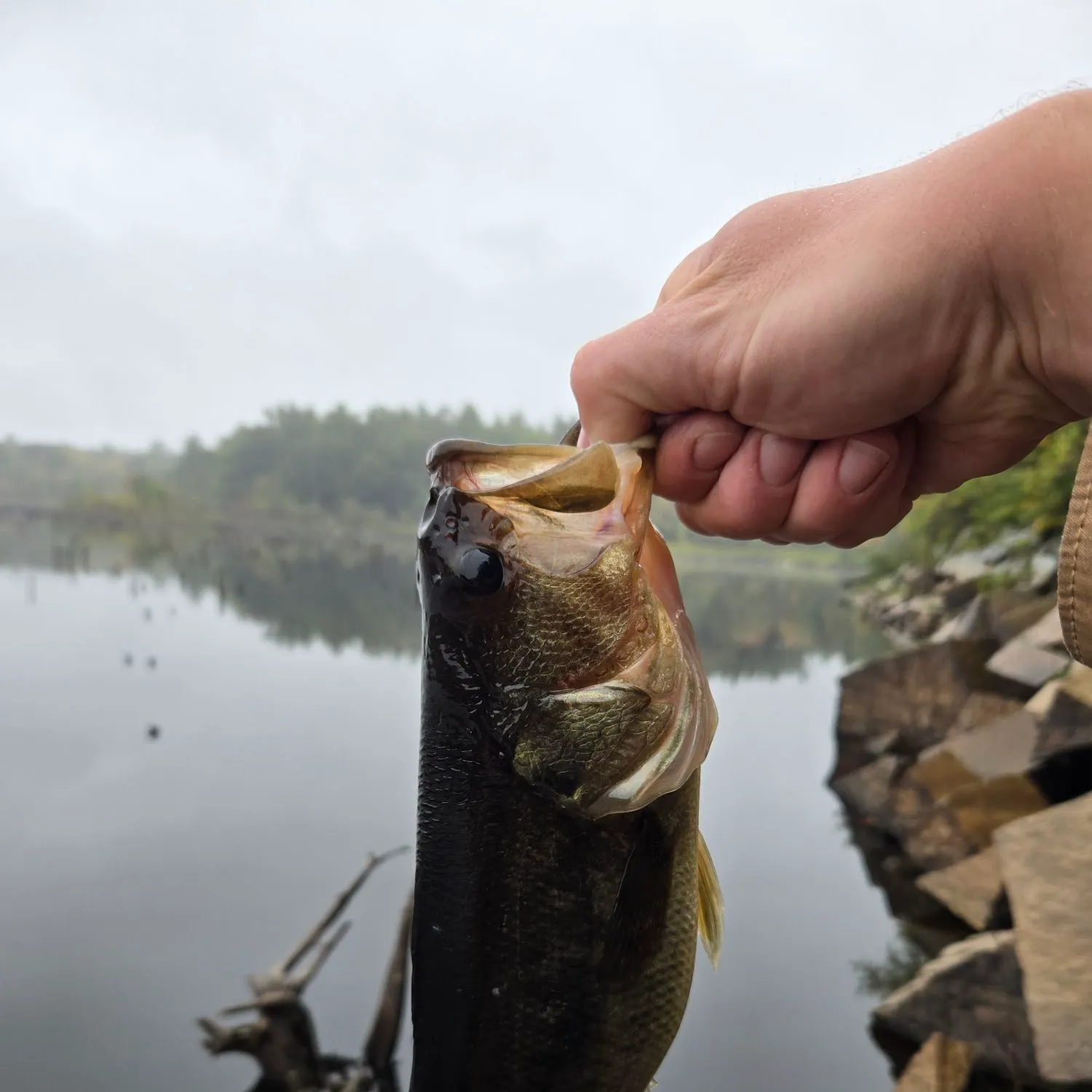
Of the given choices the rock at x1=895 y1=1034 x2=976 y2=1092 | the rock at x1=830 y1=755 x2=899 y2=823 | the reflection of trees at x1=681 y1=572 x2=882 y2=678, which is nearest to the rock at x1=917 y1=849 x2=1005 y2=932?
the rock at x1=895 y1=1034 x2=976 y2=1092

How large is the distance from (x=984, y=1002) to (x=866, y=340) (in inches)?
232

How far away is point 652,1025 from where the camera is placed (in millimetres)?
1855

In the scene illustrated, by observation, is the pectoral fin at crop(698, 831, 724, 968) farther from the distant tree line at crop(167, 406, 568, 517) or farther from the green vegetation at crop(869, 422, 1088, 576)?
the distant tree line at crop(167, 406, 568, 517)

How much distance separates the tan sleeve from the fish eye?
3.82 feet

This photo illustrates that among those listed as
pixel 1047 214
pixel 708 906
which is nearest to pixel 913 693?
pixel 708 906

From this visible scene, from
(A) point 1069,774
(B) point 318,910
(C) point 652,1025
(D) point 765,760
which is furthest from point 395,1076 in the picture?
(D) point 765,760

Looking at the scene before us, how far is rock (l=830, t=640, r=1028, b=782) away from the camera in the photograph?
11031mm

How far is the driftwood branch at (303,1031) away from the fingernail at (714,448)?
246 inches

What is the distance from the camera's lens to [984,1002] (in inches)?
232

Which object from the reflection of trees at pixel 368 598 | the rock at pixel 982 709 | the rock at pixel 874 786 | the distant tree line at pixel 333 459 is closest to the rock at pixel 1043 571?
the rock at pixel 982 709

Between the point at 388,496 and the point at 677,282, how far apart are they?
313ft

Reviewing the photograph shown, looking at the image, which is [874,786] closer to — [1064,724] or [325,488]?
[1064,724]

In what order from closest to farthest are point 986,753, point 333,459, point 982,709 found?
1. point 986,753
2. point 982,709
3. point 333,459

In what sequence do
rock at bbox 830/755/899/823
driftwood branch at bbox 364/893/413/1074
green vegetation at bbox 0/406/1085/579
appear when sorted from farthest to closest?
green vegetation at bbox 0/406/1085/579
rock at bbox 830/755/899/823
driftwood branch at bbox 364/893/413/1074
